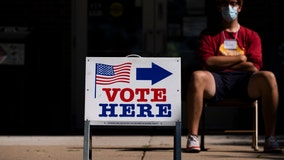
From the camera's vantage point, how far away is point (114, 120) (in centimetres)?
579

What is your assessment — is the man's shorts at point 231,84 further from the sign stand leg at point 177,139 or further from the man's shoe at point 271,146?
the sign stand leg at point 177,139

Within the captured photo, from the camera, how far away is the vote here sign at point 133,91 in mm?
5770

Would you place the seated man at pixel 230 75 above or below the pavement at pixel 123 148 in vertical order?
above

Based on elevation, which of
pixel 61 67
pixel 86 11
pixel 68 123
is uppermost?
pixel 86 11

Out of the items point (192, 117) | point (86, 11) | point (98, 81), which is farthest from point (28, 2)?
point (98, 81)

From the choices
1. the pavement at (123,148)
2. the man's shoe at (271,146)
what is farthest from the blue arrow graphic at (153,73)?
the man's shoe at (271,146)

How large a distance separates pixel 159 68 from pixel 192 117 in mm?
1475

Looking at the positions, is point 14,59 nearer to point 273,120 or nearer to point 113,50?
point 113,50

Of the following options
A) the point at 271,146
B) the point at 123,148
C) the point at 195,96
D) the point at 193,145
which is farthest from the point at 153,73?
the point at 123,148

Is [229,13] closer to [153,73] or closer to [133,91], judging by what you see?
[153,73]

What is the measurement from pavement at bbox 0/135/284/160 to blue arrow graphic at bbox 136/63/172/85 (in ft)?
4.13

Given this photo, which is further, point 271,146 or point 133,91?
point 271,146

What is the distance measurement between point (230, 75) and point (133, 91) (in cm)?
184

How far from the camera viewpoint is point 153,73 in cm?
582
